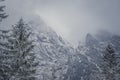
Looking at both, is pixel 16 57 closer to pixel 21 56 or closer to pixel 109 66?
pixel 21 56

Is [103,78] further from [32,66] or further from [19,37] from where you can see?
[19,37]

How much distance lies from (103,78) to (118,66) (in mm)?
2579

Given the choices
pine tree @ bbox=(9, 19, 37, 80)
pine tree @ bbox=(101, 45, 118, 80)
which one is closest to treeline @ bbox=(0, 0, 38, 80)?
pine tree @ bbox=(9, 19, 37, 80)

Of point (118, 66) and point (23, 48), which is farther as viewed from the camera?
point (118, 66)

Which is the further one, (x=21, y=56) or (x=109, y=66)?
(x=109, y=66)

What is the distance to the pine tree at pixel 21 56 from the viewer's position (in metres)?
22.1

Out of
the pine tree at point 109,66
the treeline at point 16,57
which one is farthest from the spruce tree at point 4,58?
the pine tree at point 109,66

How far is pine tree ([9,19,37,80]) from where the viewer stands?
22109 millimetres

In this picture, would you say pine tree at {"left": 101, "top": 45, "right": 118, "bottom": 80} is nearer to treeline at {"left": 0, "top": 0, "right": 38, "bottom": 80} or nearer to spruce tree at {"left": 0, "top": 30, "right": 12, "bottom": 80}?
treeline at {"left": 0, "top": 0, "right": 38, "bottom": 80}

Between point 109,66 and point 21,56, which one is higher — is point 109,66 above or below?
below

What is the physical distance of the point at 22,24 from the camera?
24.2 m

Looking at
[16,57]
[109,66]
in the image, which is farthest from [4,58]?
[109,66]

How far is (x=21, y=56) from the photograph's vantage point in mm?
22391

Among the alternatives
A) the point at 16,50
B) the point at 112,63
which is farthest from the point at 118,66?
the point at 16,50
